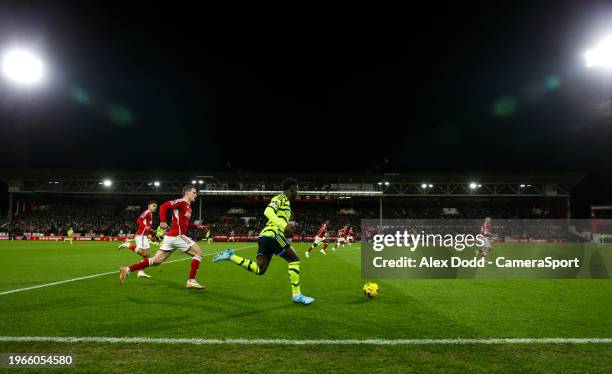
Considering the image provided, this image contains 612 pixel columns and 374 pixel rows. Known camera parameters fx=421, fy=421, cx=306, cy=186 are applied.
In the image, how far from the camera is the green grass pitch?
14.4 ft

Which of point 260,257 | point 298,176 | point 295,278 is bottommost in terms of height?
point 295,278

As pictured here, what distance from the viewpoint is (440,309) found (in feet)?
24.3

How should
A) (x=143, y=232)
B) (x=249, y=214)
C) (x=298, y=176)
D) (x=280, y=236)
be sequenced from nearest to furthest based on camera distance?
(x=280, y=236) → (x=143, y=232) → (x=298, y=176) → (x=249, y=214)

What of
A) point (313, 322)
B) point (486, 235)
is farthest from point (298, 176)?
point (313, 322)

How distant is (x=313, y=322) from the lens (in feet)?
20.5

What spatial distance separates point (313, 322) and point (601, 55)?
60.5 ft

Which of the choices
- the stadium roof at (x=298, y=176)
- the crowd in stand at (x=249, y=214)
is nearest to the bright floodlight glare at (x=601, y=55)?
the stadium roof at (x=298, y=176)

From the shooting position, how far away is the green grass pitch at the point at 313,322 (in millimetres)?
4375

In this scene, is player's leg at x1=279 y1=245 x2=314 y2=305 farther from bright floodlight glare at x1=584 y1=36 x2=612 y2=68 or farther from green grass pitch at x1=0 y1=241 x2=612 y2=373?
bright floodlight glare at x1=584 y1=36 x2=612 y2=68

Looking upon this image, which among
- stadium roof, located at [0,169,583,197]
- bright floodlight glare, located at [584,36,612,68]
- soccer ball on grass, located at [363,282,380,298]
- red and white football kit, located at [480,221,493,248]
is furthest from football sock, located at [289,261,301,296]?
stadium roof, located at [0,169,583,197]

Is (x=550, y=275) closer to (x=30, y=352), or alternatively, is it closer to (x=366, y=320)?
(x=366, y=320)

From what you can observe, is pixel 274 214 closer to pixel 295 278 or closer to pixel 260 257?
pixel 260 257

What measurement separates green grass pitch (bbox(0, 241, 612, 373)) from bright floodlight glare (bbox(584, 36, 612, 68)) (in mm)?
11278

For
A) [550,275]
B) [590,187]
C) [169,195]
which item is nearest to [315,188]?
[169,195]
